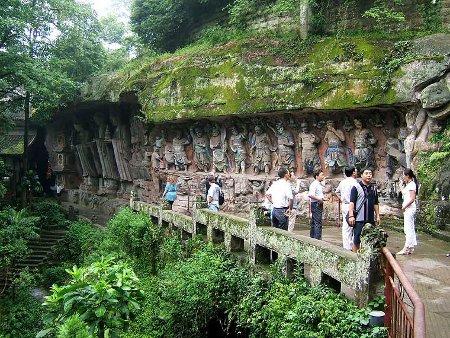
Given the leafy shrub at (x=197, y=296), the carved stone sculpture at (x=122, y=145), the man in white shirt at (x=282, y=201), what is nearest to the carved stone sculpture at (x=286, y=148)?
the man in white shirt at (x=282, y=201)

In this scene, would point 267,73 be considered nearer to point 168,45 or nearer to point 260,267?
point 260,267

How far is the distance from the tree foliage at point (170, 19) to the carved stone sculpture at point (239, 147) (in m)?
5.78

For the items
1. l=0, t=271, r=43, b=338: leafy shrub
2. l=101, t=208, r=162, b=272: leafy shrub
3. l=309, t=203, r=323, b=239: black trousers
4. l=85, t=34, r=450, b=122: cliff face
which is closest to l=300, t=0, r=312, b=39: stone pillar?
l=85, t=34, r=450, b=122: cliff face

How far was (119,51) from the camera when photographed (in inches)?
1123

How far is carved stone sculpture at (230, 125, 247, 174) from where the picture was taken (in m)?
13.5

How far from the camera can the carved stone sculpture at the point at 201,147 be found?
14.8 meters

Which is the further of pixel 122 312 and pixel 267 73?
pixel 267 73

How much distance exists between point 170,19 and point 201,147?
6549 mm

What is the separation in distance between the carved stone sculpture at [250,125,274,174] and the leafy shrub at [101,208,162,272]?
3519 millimetres

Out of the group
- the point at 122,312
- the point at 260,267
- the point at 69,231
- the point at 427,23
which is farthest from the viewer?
the point at 69,231

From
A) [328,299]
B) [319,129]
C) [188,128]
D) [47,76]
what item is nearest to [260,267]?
[328,299]

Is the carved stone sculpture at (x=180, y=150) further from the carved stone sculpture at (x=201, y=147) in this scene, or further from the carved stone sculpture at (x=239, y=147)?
the carved stone sculpture at (x=239, y=147)

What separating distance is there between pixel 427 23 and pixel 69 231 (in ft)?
46.5

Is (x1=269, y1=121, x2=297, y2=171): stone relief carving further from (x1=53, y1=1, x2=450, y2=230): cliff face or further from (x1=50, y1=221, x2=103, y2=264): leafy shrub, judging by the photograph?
(x1=50, y1=221, x2=103, y2=264): leafy shrub
